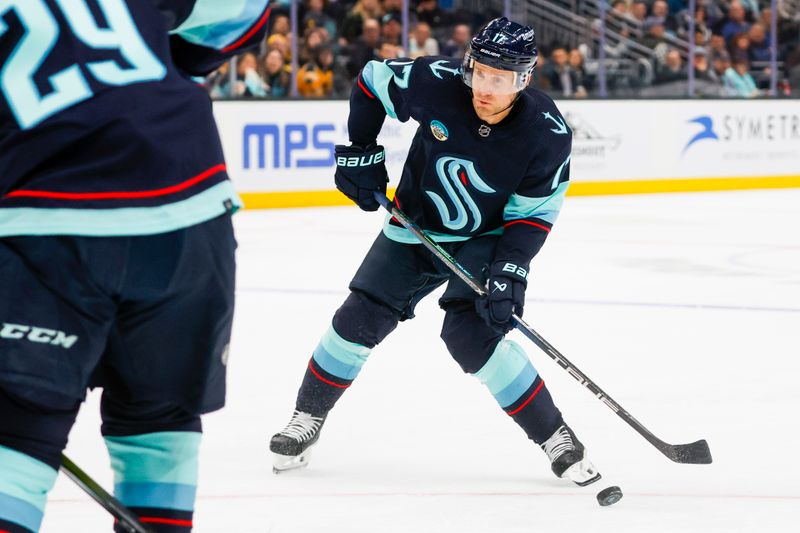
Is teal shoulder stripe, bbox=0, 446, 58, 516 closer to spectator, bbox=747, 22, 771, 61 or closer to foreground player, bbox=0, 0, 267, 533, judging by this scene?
foreground player, bbox=0, 0, 267, 533

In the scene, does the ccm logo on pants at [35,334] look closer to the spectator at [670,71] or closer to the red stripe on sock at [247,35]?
the red stripe on sock at [247,35]

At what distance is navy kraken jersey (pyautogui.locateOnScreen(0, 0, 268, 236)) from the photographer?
129 cm

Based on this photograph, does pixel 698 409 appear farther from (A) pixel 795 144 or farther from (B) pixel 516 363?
(A) pixel 795 144

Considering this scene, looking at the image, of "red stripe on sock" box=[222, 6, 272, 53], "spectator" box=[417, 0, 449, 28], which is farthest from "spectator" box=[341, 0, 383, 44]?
"red stripe on sock" box=[222, 6, 272, 53]

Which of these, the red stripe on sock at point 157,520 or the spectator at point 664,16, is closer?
the red stripe on sock at point 157,520

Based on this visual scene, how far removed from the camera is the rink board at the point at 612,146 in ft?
27.0

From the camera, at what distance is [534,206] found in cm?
262

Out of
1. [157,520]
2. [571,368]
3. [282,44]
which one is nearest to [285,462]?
[571,368]

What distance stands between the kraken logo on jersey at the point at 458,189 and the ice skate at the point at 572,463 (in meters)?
0.48

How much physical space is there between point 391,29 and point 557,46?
1546 millimetres

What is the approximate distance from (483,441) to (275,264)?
305 centimetres

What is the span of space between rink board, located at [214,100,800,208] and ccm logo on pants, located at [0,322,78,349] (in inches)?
264

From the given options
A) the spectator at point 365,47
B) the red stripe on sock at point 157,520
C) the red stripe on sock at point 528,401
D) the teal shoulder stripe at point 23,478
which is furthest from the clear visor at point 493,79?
the spectator at point 365,47

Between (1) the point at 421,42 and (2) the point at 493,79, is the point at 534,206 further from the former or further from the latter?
(1) the point at 421,42
